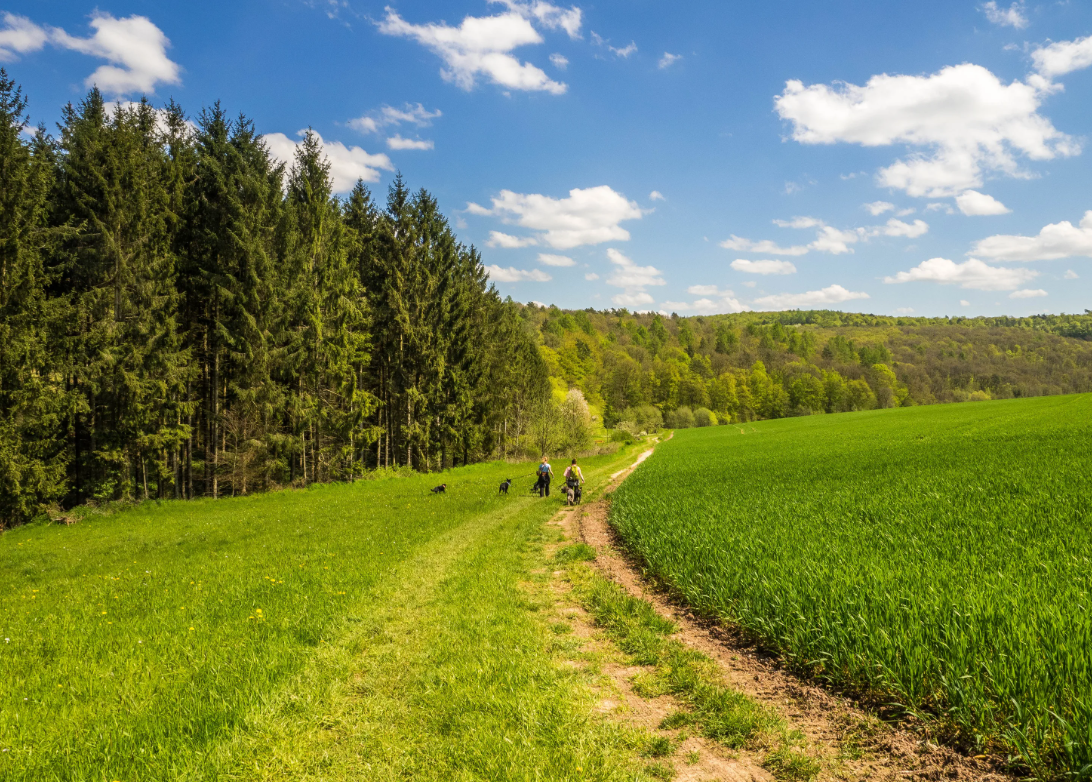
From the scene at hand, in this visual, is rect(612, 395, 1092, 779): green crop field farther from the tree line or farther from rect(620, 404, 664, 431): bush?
rect(620, 404, 664, 431): bush

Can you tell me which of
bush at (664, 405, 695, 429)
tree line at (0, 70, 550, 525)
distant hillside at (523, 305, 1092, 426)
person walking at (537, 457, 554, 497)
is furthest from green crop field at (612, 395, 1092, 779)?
bush at (664, 405, 695, 429)

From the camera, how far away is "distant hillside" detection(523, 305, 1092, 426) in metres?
99.2

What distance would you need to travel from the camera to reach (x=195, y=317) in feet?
79.4

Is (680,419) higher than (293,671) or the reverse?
the reverse

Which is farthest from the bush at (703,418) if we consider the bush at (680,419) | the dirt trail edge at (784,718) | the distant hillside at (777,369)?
the dirt trail edge at (784,718)

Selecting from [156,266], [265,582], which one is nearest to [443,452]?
[156,266]

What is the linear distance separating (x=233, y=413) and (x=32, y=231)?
9961 millimetres

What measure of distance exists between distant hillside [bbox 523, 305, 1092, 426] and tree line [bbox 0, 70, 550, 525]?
4524 cm

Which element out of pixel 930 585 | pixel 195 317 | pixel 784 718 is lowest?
pixel 784 718

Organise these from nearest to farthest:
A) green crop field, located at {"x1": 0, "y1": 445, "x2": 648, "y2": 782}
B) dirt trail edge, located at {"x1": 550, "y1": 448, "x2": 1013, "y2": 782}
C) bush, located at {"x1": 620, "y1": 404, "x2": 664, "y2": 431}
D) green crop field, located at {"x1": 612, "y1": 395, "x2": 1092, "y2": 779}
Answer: dirt trail edge, located at {"x1": 550, "y1": 448, "x2": 1013, "y2": 782} < green crop field, located at {"x1": 612, "y1": 395, "x2": 1092, "y2": 779} < green crop field, located at {"x1": 0, "y1": 445, "x2": 648, "y2": 782} < bush, located at {"x1": 620, "y1": 404, "x2": 664, "y2": 431}

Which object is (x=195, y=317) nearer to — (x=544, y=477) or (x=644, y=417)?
(x=544, y=477)

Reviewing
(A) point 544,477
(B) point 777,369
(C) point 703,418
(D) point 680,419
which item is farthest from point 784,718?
(B) point 777,369

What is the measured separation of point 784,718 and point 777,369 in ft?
413

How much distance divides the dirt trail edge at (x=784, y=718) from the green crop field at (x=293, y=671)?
19.8 inches
